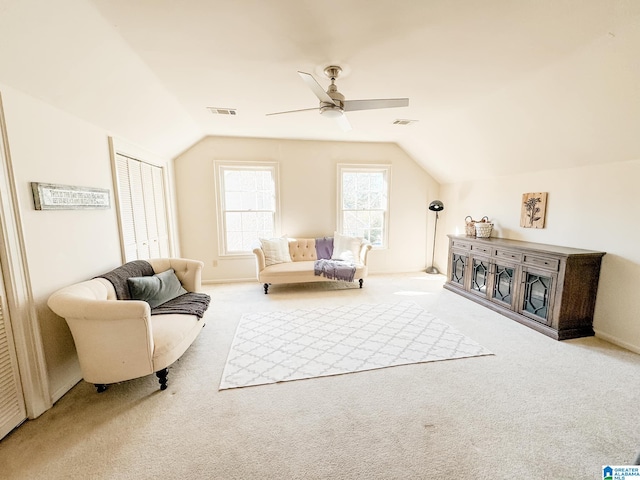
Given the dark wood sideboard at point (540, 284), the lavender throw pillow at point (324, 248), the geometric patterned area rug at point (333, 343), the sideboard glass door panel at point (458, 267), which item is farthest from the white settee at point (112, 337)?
the sideboard glass door panel at point (458, 267)

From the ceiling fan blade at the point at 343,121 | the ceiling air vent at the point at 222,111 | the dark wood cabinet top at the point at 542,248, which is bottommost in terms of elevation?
the dark wood cabinet top at the point at 542,248

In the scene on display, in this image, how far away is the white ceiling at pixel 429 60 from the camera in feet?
5.48

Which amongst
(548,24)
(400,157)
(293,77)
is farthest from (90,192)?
(400,157)

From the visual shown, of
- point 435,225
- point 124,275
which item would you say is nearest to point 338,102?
point 124,275

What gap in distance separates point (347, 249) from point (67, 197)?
3627 mm

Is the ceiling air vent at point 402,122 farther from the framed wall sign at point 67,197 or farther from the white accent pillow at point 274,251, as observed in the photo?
the framed wall sign at point 67,197

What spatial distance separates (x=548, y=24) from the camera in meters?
1.75

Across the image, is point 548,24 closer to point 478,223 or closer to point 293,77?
point 293,77

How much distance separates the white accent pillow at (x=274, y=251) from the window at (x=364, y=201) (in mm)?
1250

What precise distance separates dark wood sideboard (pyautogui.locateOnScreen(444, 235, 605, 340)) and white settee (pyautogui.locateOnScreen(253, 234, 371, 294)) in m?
1.74

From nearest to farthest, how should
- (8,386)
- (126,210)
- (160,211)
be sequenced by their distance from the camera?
1. (8,386)
2. (126,210)
3. (160,211)

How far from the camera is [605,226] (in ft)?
9.21

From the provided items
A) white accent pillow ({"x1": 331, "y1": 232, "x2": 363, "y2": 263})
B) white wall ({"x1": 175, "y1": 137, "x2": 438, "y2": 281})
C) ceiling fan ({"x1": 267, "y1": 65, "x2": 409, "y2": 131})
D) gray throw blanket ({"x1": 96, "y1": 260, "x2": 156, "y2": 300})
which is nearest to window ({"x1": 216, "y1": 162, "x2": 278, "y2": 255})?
white wall ({"x1": 175, "y1": 137, "x2": 438, "y2": 281})

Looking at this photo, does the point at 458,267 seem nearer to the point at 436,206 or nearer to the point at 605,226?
the point at 436,206
